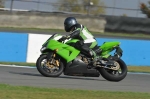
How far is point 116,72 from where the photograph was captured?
11773 millimetres

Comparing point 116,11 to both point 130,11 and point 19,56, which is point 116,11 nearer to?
point 130,11

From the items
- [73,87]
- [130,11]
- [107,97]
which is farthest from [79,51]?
[130,11]

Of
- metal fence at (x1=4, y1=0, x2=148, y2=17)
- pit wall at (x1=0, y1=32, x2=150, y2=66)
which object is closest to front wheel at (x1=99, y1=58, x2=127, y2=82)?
pit wall at (x1=0, y1=32, x2=150, y2=66)

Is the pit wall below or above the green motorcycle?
below

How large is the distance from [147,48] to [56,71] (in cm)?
909

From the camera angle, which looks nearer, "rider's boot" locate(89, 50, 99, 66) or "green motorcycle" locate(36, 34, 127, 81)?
"green motorcycle" locate(36, 34, 127, 81)

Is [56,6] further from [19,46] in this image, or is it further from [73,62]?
[73,62]

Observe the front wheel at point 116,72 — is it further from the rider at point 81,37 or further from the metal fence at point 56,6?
the metal fence at point 56,6

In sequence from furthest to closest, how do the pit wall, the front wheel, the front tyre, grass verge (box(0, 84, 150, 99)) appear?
the pit wall → the front wheel → the front tyre → grass verge (box(0, 84, 150, 99))

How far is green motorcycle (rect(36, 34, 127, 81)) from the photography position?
1152 cm

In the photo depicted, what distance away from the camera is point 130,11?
35.8 m

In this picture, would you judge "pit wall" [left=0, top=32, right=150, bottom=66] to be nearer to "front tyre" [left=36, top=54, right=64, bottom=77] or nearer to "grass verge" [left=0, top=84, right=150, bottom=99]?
"front tyre" [left=36, top=54, right=64, bottom=77]

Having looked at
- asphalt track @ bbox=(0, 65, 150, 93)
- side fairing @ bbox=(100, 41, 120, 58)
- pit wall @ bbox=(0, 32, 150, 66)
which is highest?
side fairing @ bbox=(100, 41, 120, 58)

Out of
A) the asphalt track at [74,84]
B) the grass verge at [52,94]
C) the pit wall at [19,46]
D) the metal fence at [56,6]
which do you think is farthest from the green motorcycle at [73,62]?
the metal fence at [56,6]
